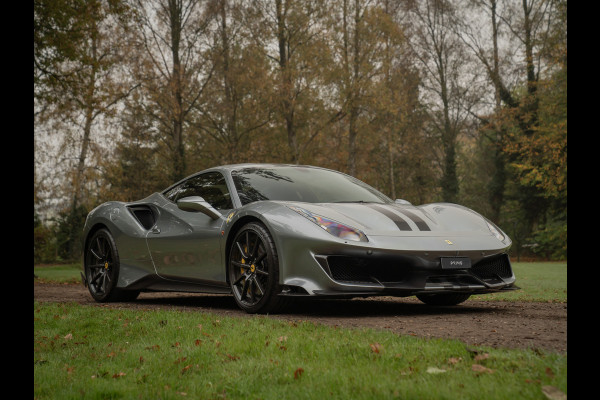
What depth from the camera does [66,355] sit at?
404 centimetres

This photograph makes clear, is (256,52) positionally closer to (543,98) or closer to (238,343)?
(543,98)

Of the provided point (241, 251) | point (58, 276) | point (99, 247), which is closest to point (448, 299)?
point (241, 251)

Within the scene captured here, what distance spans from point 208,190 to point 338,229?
2074mm

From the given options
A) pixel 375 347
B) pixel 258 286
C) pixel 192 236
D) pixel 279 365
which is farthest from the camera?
pixel 192 236

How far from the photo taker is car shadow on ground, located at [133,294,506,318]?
5.73 m

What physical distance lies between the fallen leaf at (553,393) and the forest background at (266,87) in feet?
45.2

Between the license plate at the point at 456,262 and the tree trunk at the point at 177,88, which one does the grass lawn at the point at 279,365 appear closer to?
the license plate at the point at 456,262

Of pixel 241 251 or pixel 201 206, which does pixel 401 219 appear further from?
pixel 201 206

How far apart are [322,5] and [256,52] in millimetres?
2903

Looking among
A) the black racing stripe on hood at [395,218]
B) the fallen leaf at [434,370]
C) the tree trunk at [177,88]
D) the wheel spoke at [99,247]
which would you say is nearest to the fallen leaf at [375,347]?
the fallen leaf at [434,370]

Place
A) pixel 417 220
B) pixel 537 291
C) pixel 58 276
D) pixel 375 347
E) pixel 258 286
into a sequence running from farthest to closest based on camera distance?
pixel 58 276 → pixel 537 291 → pixel 417 220 → pixel 258 286 → pixel 375 347

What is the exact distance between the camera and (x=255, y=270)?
18.7 ft

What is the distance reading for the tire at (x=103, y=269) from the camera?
7.62 meters
